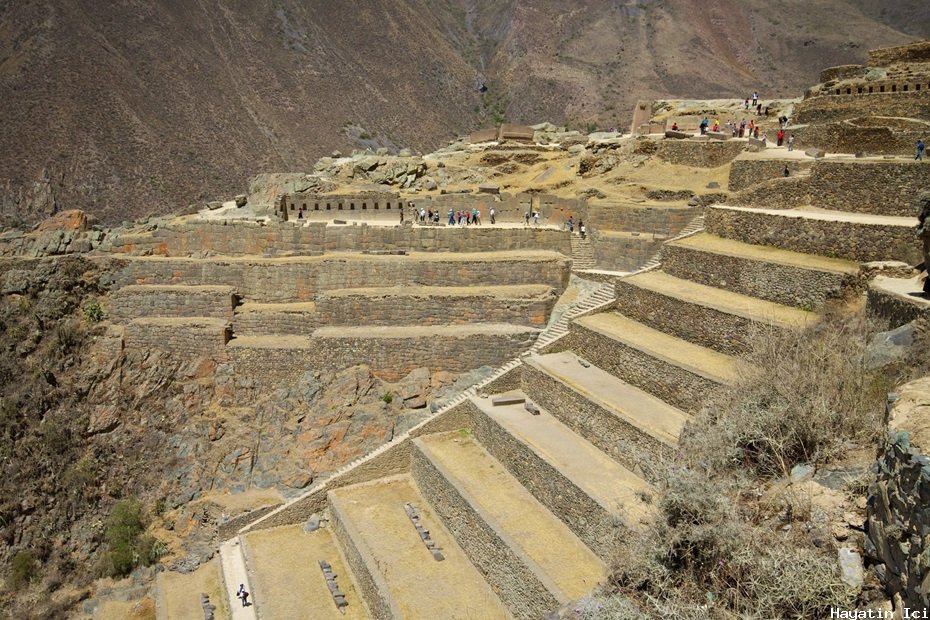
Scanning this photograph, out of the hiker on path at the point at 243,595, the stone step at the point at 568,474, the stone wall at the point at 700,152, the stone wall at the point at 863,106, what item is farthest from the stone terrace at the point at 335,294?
the stone wall at the point at 863,106

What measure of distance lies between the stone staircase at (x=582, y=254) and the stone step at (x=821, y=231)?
353 cm

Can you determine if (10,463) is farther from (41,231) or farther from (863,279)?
(863,279)

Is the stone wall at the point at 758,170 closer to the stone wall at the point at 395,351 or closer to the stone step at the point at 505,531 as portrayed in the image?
the stone wall at the point at 395,351

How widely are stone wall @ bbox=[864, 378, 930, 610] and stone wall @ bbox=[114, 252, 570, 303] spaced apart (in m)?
13.6

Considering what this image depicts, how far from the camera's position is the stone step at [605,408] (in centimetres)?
1262

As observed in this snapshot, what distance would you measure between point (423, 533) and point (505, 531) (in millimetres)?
2291

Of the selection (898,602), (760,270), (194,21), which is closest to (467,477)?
(760,270)

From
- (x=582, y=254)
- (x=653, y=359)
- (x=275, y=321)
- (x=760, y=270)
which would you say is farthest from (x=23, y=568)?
(x=760, y=270)

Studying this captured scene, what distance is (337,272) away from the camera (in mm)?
20625

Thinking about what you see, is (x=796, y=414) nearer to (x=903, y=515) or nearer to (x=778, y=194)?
(x=903, y=515)

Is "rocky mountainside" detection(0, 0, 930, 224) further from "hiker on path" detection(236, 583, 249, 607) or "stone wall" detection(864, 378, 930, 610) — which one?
"stone wall" detection(864, 378, 930, 610)

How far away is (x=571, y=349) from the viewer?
17.2 metres

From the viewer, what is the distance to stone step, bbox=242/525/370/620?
43.0 feet

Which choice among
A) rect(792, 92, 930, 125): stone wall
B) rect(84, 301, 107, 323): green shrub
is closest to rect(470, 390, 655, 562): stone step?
rect(84, 301, 107, 323): green shrub
